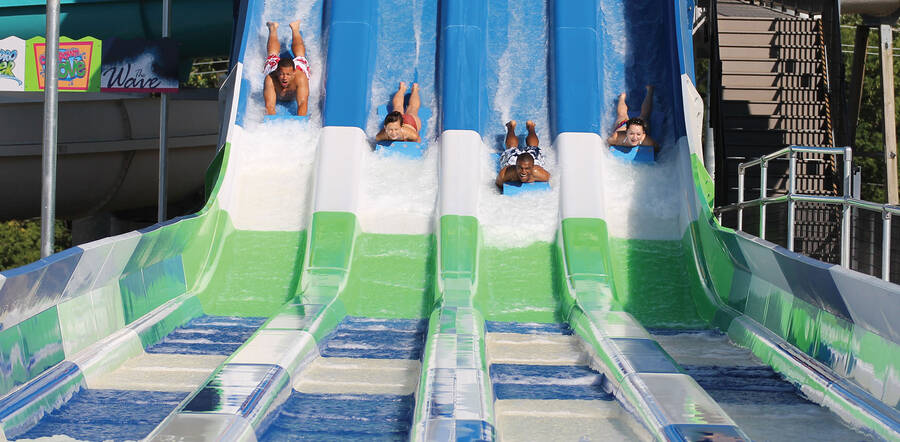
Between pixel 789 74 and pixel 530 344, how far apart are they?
5.72 m

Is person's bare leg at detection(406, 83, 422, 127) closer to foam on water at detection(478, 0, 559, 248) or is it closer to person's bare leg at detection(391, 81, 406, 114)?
person's bare leg at detection(391, 81, 406, 114)

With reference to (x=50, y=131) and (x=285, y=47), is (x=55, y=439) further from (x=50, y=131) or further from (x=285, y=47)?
(x=285, y=47)

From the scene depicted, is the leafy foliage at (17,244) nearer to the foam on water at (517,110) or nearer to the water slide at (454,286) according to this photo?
the water slide at (454,286)

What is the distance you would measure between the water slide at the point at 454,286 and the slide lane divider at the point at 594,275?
1cm

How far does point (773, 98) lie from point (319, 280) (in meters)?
5.55

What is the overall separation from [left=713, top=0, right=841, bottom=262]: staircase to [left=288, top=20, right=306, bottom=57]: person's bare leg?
3867 mm

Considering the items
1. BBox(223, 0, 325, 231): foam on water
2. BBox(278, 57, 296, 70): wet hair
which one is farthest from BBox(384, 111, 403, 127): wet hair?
BBox(278, 57, 296, 70): wet hair

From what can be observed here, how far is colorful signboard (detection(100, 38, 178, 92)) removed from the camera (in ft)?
24.4

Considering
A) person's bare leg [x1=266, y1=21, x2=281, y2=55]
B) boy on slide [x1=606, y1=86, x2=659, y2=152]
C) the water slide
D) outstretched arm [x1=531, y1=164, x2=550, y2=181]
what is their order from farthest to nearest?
1. person's bare leg [x1=266, y1=21, x2=281, y2=55]
2. boy on slide [x1=606, y1=86, x2=659, y2=152]
3. outstretched arm [x1=531, y1=164, x2=550, y2=181]
4. the water slide

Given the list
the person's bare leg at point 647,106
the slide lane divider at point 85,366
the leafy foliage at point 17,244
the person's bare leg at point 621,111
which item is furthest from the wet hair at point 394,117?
the leafy foliage at point 17,244

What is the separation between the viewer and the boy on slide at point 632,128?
16.8 ft

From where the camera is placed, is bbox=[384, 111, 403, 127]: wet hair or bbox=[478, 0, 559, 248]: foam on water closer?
bbox=[478, 0, 559, 248]: foam on water

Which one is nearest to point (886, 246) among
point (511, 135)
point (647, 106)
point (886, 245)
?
point (886, 245)

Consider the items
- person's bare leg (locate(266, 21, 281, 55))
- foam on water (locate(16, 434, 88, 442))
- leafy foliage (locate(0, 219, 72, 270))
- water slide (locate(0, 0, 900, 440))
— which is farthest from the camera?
leafy foliage (locate(0, 219, 72, 270))
